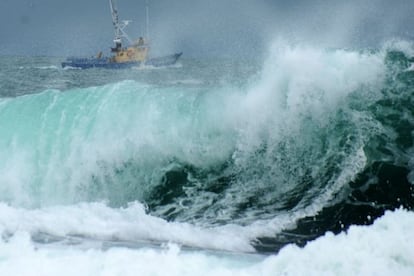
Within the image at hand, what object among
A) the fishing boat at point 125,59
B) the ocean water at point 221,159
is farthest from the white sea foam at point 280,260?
the fishing boat at point 125,59

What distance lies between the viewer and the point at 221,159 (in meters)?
9.73

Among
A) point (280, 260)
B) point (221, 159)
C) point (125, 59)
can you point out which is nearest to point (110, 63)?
point (125, 59)

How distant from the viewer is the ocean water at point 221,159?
686 cm

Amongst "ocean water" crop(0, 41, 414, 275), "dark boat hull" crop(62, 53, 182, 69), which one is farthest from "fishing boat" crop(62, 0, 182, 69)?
"ocean water" crop(0, 41, 414, 275)

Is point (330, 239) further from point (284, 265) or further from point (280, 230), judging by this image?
point (280, 230)

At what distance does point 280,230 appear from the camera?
280 inches

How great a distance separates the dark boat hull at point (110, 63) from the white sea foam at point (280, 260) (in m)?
55.0

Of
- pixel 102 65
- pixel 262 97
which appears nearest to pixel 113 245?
pixel 262 97

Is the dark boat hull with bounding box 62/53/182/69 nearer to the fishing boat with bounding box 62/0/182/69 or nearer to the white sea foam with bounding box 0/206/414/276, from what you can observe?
the fishing boat with bounding box 62/0/182/69

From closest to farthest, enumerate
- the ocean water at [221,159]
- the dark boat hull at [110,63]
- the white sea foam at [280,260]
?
the white sea foam at [280,260]
the ocean water at [221,159]
the dark boat hull at [110,63]

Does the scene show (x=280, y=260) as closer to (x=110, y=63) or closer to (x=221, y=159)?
(x=221, y=159)

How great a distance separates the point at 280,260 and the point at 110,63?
57188 millimetres

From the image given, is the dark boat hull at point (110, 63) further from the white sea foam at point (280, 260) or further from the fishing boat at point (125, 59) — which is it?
the white sea foam at point (280, 260)

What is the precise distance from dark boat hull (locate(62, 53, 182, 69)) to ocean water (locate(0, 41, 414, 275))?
47472 millimetres
